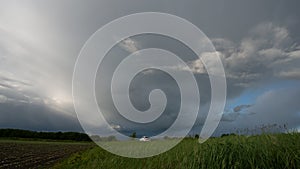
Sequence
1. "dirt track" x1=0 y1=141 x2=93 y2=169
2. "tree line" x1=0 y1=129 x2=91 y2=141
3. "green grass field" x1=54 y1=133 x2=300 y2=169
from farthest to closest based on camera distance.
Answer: "tree line" x1=0 y1=129 x2=91 y2=141, "dirt track" x1=0 y1=141 x2=93 y2=169, "green grass field" x1=54 y1=133 x2=300 y2=169

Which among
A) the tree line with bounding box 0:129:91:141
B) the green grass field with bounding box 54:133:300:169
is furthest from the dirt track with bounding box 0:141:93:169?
the tree line with bounding box 0:129:91:141

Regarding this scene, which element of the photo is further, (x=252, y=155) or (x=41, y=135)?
(x=41, y=135)

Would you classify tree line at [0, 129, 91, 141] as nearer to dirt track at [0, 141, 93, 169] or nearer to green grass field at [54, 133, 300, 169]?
dirt track at [0, 141, 93, 169]

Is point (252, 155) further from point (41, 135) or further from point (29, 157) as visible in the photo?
point (41, 135)

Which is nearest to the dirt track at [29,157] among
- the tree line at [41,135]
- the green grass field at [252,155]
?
the green grass field at [252,155]

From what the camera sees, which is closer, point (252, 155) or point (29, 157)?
point (252, 155)

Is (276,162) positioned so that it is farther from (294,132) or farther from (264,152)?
(294,132)

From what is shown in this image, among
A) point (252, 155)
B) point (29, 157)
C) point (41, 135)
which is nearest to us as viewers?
point (252, 155)

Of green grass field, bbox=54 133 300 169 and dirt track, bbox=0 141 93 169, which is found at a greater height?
green grass field, bbox=54 133 300 169

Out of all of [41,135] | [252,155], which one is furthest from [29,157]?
[41,135]

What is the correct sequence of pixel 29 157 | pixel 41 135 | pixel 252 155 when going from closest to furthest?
pixel 252 155
pixel 29 157
pixel 41 135

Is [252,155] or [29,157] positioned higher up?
[252,155]

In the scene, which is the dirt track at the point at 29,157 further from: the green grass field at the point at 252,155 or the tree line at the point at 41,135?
the tree line at the point at 41,135

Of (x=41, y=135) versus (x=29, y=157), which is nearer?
(x=29, y=157)
